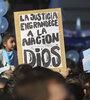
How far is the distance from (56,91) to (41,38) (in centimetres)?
328

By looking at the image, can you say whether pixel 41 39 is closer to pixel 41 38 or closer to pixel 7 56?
pixel 41 38

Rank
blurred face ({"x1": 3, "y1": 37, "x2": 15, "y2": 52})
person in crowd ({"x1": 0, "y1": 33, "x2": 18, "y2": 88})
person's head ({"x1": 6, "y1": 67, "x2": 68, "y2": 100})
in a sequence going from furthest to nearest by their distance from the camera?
1. blurred face ({"x1": 3, "y1": 37, "x2": 15, "y2": 52})
2. person in crowd ({"x1": 0, "y1": 33, "x2": 18, "y2": 88})
3. person's head ({"x1": 6, "y1": 67, "x2": 68, "y2": 100})

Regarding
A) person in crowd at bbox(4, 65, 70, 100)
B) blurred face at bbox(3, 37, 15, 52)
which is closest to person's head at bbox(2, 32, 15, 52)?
blurred face at bbox(3, 37, 15, 52)

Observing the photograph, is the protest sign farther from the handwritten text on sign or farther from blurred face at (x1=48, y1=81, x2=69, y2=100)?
blurred face at (x1=48, y1=81, x2=69, y2=100)

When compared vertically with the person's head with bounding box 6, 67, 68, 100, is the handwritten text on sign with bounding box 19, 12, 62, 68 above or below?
above

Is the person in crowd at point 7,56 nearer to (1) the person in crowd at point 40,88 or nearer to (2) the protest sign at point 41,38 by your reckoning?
(2) the protest sign at point 41,38

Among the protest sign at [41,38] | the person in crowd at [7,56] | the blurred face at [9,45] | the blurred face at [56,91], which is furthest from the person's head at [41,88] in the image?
the blurred face at [9,45]

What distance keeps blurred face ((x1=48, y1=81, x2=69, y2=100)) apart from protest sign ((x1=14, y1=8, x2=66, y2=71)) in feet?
10.2

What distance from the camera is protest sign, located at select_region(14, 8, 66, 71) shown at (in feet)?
15.8

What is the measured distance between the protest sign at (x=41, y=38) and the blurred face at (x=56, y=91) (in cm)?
309

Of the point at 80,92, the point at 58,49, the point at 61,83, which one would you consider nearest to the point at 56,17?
the point at 58,49

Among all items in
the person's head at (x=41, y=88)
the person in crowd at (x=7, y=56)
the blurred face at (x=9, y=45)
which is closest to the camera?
the person's head at (x=41, y=88)

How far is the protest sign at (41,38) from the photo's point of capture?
483cm

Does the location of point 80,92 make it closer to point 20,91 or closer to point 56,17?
point 56,17
